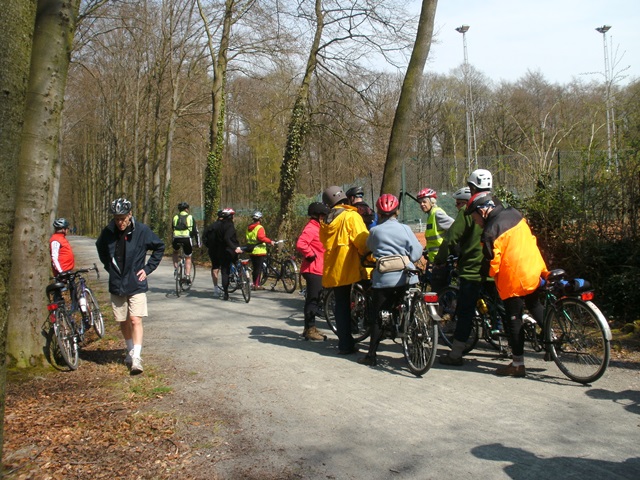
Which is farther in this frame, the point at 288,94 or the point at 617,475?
the point at 288,94

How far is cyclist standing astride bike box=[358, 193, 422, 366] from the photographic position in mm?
7020

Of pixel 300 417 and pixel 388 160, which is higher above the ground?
pixel 388 160

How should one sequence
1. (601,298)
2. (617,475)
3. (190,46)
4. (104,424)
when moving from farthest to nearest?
(190,46) < (601,298) < (104,424) < (617,475)

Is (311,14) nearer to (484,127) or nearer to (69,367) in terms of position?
(69,367)

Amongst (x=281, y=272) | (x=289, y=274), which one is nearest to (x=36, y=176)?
(x=289, y=274)

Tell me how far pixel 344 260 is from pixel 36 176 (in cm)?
357

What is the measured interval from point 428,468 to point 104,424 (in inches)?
108

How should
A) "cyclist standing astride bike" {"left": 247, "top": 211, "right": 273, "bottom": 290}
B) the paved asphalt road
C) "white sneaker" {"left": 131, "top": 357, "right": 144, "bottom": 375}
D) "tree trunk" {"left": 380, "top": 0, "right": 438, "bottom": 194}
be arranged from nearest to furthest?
the paved asphalt road, "white sneaker" {"left": 131, "top": 357, "right": 144, "bottom": 375}, "tree trunk" {"left": 380, "top": 0, "right": 438, "bottom": 194}, "cyclist standing astride bike" {"left": 247, "top": 211, "right": 273, "bottom": 290}

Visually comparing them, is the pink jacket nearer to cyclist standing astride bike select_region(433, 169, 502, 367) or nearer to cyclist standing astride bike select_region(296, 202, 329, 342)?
cyclist standing astride bike select_region(296, 202, 329, 342)

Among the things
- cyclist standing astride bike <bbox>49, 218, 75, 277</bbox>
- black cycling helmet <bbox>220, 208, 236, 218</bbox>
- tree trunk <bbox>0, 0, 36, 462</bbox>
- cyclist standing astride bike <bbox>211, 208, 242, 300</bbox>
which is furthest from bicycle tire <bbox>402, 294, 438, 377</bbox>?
black cycling helmet <bbox>220, 208, 236, 218</bbox>

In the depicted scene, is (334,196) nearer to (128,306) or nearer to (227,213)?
(128,306)

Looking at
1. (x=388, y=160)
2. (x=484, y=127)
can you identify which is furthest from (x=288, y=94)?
(x=484, y=127)

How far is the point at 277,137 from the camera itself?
2723 centimetres

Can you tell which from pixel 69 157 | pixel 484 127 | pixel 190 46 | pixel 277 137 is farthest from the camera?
pixel 69 157
